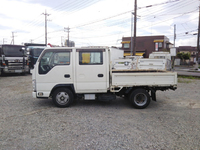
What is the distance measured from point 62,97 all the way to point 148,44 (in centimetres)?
4438

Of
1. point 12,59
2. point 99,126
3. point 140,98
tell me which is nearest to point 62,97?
point 99,126

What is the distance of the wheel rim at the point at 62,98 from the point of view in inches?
254

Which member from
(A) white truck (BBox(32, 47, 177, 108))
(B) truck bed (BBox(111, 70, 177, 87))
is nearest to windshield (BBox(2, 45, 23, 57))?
(A) white truck (BBox(32, 47, 177, 108))

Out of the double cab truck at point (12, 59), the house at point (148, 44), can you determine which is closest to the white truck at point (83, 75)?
the double cab truck at point (12, 59)

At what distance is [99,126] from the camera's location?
488 centimetres

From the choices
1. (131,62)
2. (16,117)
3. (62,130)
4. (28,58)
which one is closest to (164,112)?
(62,130)

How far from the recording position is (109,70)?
644 centimetres

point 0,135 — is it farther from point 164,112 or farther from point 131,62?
point 131,62

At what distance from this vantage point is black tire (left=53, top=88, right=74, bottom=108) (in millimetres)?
6414

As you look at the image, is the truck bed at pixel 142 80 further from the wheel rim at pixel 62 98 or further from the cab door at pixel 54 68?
the wheel rim at pixel 62 98

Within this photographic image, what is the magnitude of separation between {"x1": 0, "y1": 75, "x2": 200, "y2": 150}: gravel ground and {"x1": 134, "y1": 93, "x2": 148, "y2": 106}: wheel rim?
0.30 metres

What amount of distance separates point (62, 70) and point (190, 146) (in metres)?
4.32

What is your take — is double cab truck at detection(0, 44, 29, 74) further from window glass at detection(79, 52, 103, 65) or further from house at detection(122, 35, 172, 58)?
house at detection(122, 35, 172, 58)

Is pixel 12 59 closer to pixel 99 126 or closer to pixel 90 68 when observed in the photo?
pixel 90 68
